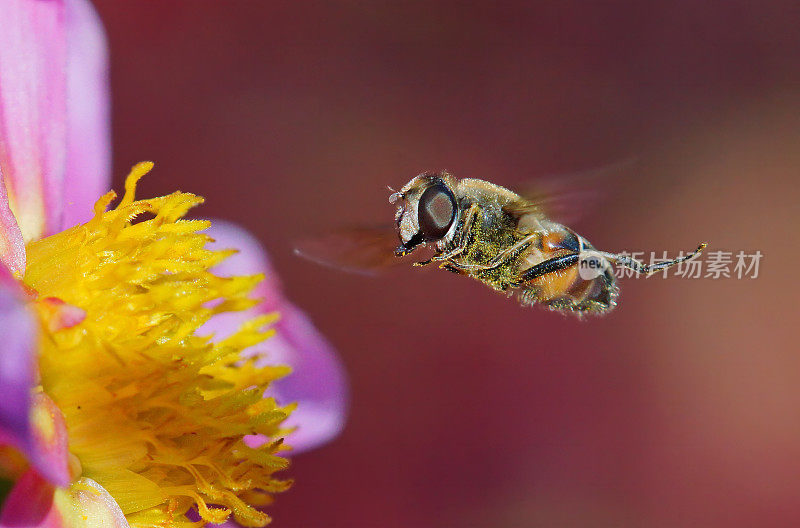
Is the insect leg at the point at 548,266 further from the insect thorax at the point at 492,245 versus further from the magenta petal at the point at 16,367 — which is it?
the magenta petal at the point at 16,367

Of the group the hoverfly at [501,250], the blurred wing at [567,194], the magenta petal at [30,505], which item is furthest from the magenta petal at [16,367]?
the blurred wing at [567,194]

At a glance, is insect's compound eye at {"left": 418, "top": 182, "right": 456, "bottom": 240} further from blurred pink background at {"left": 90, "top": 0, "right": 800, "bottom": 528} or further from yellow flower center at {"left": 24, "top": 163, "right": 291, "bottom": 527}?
blurred pink background at {"left": 90, "top": 0, "right": 800, "bottom": 528}

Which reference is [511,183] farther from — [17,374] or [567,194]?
[17,374]

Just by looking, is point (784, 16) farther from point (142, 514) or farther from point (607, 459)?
point (142, 514)

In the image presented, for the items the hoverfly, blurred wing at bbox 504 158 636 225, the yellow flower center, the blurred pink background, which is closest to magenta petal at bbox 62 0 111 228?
the yellow flower center

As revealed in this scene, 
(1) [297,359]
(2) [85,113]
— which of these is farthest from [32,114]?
(1) [297,359]
